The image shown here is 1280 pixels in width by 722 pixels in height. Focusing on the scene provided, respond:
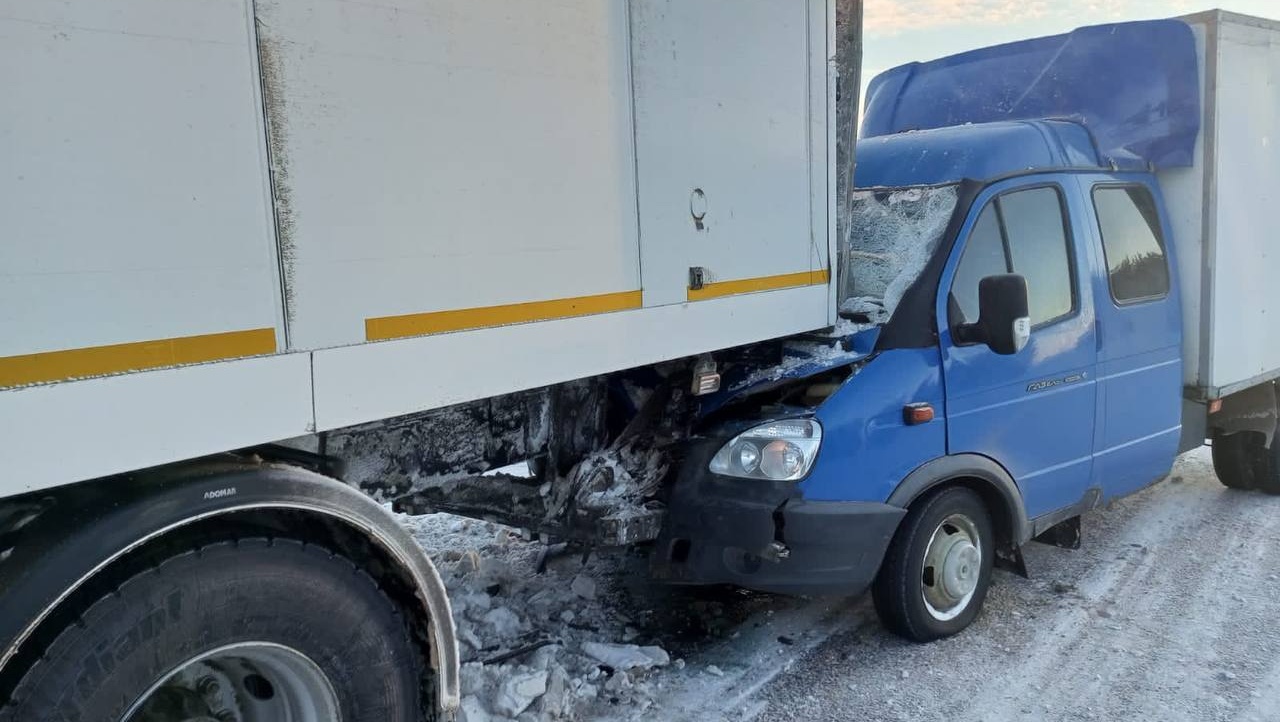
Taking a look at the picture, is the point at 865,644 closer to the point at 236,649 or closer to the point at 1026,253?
the point at 1026,253

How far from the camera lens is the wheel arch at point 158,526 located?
2.07 meters

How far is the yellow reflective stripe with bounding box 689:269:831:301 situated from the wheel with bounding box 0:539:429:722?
1511 mm

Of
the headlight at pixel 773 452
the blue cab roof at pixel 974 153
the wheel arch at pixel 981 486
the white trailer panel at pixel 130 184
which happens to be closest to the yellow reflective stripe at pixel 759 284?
the headlight at pixel 773 452

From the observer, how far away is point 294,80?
2.27 m

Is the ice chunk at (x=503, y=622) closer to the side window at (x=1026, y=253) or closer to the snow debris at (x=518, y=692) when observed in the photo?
the snow debris at (x=518, y=692)

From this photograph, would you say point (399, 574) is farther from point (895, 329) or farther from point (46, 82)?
point (895, 329)

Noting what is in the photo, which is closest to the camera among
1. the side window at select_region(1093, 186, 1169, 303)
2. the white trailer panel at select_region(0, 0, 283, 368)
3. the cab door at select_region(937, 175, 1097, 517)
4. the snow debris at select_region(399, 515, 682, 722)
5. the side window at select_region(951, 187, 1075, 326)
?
the white trailer panel at select_region(0, 0, 283, 368)

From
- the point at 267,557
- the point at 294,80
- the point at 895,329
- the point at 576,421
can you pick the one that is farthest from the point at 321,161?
the point at 895,329

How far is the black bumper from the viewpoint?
385cm

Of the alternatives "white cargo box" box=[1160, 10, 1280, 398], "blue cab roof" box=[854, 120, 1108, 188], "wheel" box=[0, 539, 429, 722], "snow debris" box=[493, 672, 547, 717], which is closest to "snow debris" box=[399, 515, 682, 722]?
"snow debris" box=[493, 672, 547, 717]

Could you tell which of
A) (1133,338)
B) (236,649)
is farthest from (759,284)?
(1133,338)

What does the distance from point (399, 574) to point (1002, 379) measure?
2.91 metres

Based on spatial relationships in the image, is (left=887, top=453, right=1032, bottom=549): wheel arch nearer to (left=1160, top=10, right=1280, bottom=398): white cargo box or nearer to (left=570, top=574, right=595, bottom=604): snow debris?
(left=570, top=574, right=595, bottom=604): snow debris

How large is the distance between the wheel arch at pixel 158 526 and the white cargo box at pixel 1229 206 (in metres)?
4.68
